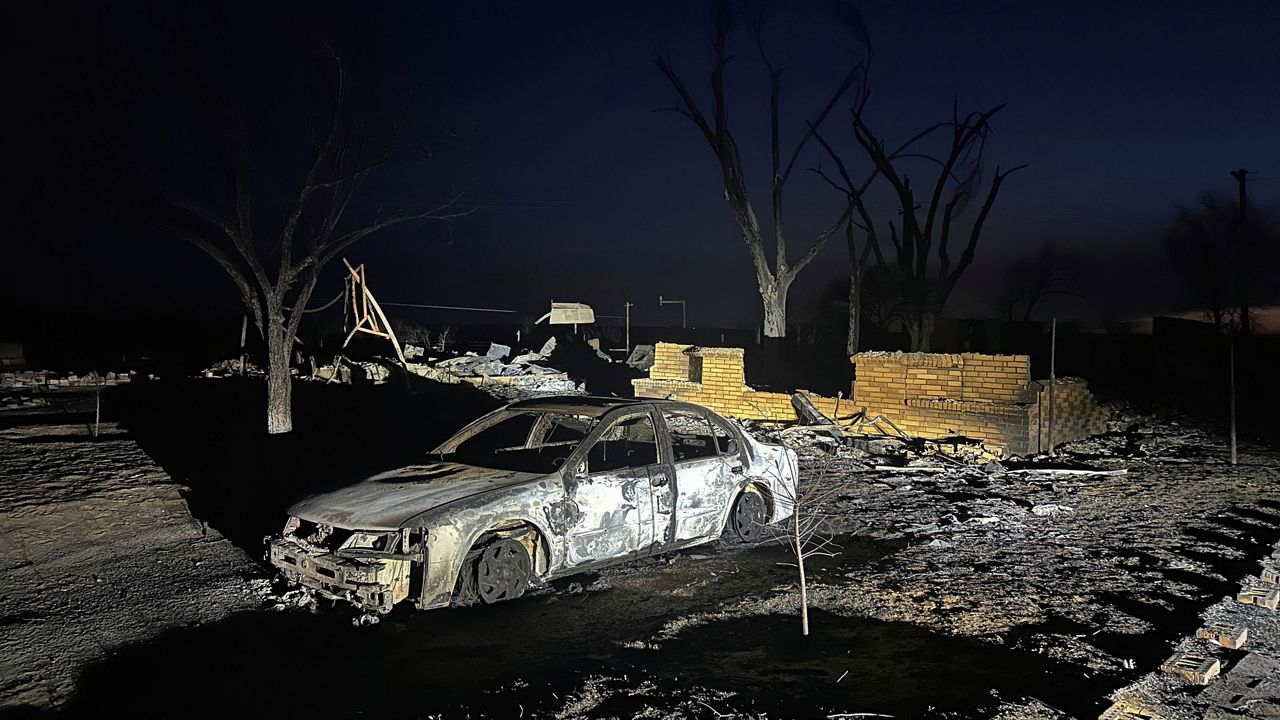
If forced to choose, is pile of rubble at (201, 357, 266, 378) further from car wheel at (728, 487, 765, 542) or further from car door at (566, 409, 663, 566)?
car door at (566, 409, 663, 566)

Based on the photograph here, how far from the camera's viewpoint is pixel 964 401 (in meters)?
12.4

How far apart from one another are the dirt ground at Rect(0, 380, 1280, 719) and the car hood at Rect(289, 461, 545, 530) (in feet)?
2.15

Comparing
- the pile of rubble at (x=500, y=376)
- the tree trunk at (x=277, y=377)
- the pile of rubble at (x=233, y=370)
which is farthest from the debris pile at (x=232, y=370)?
the tree trunk at (x=277, y=377)

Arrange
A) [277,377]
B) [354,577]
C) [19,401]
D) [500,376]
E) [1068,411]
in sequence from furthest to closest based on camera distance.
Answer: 1. [500,376]
2. [19,401]
3. [277,377]
4. [1068,411]
5. [354,577]

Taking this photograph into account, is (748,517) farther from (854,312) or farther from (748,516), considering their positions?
(854,312)

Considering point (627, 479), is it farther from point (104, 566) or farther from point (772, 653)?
point (104, 566)

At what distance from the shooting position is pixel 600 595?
5793 mm

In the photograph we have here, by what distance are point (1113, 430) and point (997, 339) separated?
18.7m

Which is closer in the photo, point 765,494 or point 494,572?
point 494,572

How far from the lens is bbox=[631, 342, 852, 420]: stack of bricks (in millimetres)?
15180

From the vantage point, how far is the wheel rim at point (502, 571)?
5.36m

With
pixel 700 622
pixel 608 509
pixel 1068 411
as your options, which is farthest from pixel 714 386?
pixel 700 622

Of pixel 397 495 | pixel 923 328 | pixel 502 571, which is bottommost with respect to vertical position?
pixel 502 571

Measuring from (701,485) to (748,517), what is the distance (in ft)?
2.58
